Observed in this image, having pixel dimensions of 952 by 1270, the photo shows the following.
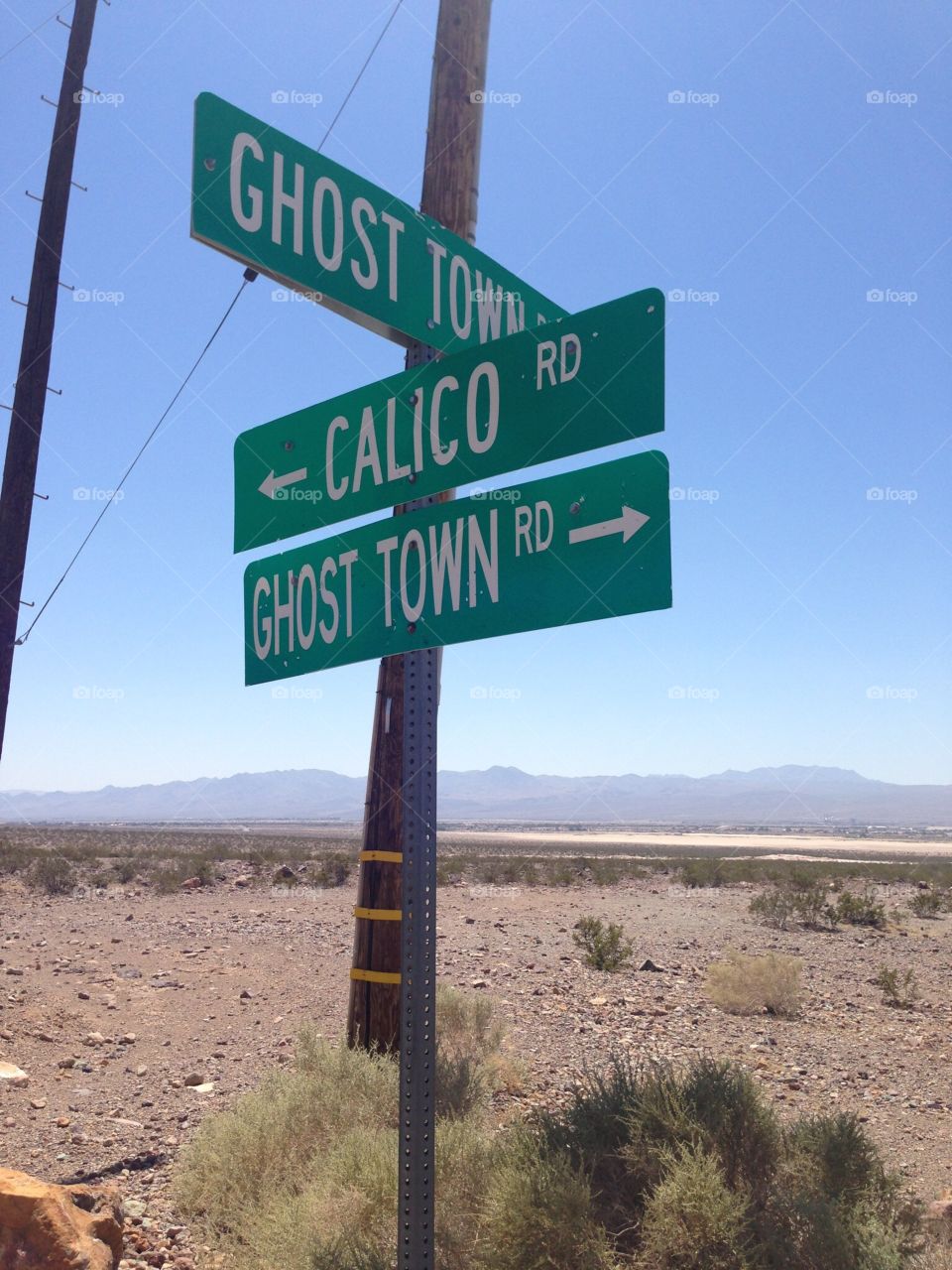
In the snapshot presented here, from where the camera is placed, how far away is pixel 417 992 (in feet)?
7.97

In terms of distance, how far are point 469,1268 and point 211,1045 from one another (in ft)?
15.5

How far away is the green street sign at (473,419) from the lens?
101 inches

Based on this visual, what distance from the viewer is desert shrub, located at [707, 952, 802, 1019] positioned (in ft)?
31.0

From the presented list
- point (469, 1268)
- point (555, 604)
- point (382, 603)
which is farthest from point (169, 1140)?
point (555, 604)

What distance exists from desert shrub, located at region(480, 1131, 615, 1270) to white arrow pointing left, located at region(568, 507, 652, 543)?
221 centimetres

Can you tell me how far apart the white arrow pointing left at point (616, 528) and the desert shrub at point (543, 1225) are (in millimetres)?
2207

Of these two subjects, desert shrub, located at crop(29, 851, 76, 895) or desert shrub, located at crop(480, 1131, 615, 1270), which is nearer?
desert shrub, located at crop(480, 1131, 615, 1270)

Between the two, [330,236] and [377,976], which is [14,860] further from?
[330,236]

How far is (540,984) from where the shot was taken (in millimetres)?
10148

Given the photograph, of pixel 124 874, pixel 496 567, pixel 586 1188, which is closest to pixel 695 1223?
pixel 586 1188

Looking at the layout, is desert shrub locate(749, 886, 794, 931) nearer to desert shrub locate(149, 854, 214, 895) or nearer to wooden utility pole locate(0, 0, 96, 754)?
desert shrub locate(149, 854, 214, 895)

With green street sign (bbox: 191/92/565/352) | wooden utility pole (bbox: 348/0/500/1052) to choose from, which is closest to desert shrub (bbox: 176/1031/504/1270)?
wooden utility pole (bbox: 348/0/500/1052)

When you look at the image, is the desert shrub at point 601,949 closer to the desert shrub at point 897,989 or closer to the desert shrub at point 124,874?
the desert shrub at point 897,989

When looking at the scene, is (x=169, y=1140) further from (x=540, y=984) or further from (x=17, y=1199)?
(x=540, y=984)
